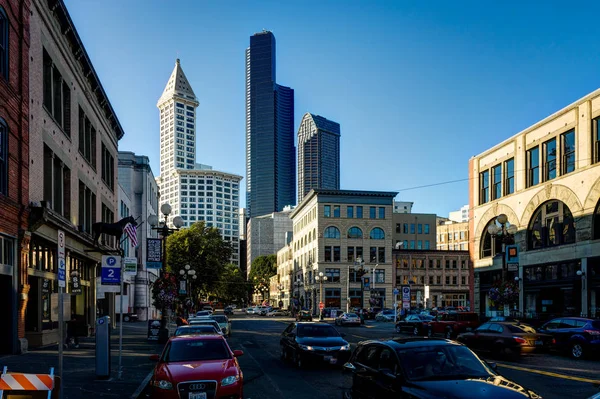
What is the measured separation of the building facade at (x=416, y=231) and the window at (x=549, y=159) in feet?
223

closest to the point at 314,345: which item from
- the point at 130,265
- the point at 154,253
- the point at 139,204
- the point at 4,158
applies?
the point at 130,265

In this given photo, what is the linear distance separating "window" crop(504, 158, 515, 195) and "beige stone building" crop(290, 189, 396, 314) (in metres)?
44.0

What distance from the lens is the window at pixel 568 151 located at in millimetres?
39688

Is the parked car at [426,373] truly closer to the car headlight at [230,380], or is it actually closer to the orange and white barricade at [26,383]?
the car headlight at [230,380]

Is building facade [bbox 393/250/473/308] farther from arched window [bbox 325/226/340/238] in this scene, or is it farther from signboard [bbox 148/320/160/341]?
signboard [bbox 148/320/160/341]

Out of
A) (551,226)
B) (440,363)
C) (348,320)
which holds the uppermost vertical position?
(551,226)

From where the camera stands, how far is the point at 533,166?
4453 centimetres

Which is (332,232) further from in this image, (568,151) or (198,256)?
(568,151)

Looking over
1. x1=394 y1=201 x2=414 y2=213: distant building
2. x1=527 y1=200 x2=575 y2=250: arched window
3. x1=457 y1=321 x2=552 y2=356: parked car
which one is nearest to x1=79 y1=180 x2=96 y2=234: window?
x1=457 y1=321 x2=552 y2=356: parked car

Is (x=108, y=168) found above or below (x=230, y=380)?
above

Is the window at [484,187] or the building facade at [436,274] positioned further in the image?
→ the building facade at [436,274]

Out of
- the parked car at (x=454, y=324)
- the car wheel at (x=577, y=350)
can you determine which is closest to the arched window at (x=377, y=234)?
the parked car at (x=454, y=324)

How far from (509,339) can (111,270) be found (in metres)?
14.7

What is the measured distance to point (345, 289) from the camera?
9119cm
